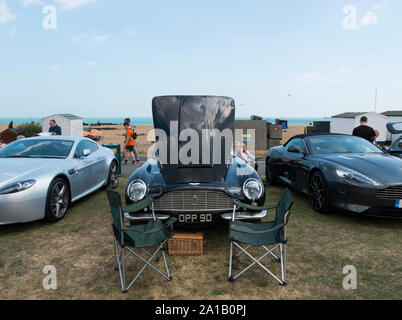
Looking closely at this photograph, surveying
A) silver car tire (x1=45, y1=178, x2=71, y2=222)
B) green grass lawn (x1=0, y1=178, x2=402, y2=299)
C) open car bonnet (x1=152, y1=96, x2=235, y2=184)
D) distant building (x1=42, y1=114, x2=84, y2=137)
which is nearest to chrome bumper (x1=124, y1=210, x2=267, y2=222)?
green grass lawn (x1=0, y1=178, x2=402, y2=299)

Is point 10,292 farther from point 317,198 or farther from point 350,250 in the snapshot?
point 317,198

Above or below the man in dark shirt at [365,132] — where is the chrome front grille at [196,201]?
below

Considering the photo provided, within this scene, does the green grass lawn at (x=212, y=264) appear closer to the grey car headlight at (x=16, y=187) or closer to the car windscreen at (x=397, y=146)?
the grey car headlight at (x=16, y=187)

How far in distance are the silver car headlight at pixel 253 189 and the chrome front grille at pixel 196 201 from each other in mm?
326

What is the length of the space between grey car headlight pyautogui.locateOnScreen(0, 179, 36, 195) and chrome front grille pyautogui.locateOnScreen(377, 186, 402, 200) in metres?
5.42

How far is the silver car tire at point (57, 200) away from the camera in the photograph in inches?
184

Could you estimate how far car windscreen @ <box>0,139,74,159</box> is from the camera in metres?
5.55

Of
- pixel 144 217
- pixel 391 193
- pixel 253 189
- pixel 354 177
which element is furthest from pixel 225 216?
pixel 391 193

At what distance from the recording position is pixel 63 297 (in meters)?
2.88

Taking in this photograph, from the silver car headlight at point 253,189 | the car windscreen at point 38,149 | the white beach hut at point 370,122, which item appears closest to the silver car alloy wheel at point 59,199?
the car windscreen at point 38,149

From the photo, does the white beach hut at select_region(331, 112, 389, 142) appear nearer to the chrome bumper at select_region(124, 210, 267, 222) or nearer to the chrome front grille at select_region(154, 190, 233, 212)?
the chrome bumper at select_region(124, 210, 267, 222)

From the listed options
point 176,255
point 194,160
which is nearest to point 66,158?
point 194,160

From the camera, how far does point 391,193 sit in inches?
174

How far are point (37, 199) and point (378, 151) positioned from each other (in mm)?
6509
